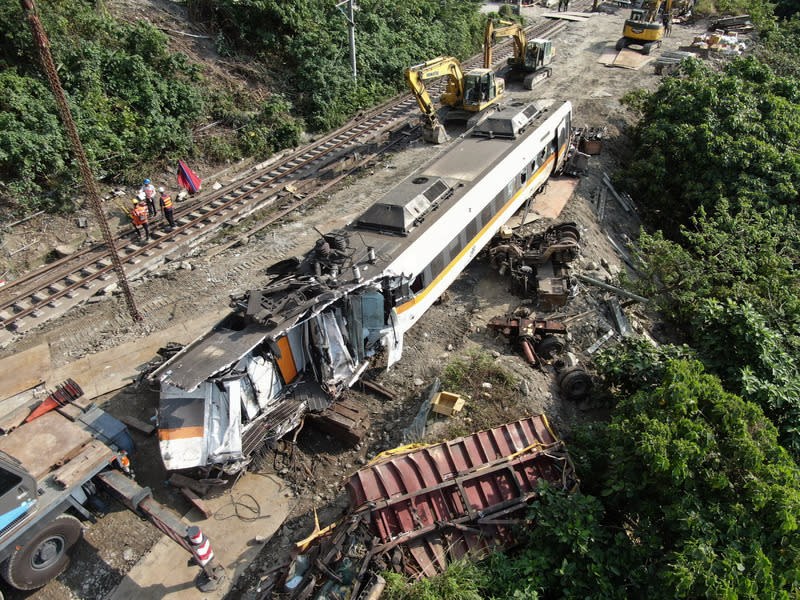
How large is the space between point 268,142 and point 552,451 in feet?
57.0

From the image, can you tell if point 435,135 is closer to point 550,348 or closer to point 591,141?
point 591,141

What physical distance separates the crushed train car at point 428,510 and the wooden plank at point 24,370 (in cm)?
759

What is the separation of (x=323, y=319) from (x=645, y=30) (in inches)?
1277

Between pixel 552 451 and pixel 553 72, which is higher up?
pixel 553 72

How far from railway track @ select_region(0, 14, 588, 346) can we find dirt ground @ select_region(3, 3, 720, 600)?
61cm

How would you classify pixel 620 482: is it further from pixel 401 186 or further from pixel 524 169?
pixel 524 169

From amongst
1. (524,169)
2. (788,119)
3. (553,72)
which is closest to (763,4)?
(553,72)

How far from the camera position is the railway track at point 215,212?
13.6 meters

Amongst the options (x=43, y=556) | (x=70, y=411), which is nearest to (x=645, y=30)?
(x=70, y=411)

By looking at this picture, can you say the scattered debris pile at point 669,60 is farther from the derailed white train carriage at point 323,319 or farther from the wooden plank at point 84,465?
the wooden plank at point 84,465

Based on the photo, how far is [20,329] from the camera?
12.8m

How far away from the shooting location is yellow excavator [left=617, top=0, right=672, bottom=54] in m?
31.2

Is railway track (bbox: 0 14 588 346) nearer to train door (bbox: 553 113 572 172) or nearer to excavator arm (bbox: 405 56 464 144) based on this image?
excavator arm (bbox: 405 56 464 144)

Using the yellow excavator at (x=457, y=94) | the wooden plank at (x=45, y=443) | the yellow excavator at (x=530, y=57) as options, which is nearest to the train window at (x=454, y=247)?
the wooden plank at (x=45, y=443)
